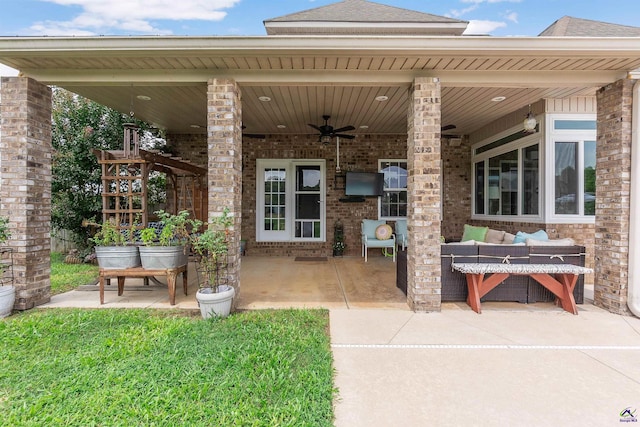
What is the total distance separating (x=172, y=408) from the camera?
1.79 meters

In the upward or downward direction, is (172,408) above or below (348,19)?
below

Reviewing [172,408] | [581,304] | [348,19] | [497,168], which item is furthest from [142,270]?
[497,168]

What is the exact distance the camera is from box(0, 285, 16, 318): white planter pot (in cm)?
322

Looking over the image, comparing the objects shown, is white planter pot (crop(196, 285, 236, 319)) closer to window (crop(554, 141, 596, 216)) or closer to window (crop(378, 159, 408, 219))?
window (crop(378, 159, 408, 219))

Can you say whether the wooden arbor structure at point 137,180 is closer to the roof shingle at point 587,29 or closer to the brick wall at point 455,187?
the brick wall at point 455,187

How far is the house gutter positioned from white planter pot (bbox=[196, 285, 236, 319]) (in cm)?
442

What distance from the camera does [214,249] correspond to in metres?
3.25

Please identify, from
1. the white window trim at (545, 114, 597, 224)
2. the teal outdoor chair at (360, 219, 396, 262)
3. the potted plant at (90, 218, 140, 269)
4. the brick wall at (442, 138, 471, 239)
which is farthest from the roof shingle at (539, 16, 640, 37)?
the potted plant at (90, 218, 140, 269)

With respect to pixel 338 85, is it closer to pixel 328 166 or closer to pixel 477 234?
pixel 477 234

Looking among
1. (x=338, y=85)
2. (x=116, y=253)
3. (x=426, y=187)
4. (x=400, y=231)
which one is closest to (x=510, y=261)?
(x=426, y=187)

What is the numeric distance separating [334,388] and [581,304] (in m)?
3.64

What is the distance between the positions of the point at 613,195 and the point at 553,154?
5.83ft

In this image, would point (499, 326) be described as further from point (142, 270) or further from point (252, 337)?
point (142, 270)

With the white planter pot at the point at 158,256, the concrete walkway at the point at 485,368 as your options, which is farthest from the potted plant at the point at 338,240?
the white planter pot at the point at 158,256
